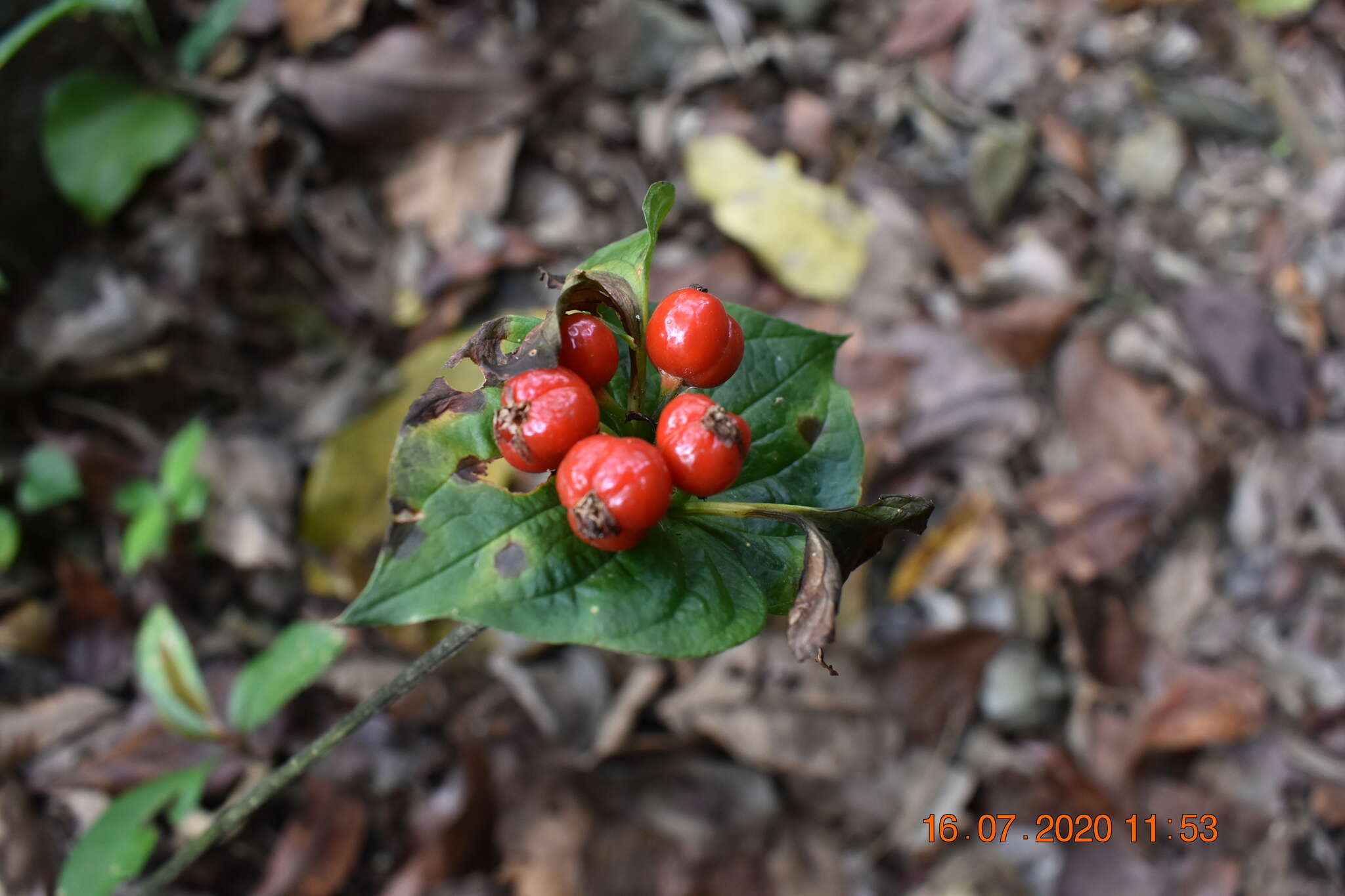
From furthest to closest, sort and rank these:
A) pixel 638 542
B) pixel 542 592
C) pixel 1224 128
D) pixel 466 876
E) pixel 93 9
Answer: pixel 1224 128 → pixel 93 9 → pixel 466 876 → pixel 638 542 → pixel 542 592

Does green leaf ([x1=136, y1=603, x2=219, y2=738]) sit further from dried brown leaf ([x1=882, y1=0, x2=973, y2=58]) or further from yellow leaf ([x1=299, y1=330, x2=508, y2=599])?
dried brown leaf ([x1=882, y1=0, x2=973, y2=58])

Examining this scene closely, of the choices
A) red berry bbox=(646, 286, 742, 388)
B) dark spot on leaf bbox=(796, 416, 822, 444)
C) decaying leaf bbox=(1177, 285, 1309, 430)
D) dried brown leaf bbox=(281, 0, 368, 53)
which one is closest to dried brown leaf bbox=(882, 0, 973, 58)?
decaying leaf bbox=(1177, 285, 1309, 430)

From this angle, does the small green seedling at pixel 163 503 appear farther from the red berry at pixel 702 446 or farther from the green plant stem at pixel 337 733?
the red berry at pixel 702 446

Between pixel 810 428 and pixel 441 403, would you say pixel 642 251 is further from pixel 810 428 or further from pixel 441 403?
pixel 810 428

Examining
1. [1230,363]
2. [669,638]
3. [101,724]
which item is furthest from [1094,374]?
[101,724]

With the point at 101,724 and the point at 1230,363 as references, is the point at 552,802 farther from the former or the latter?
the point at 1230,363
